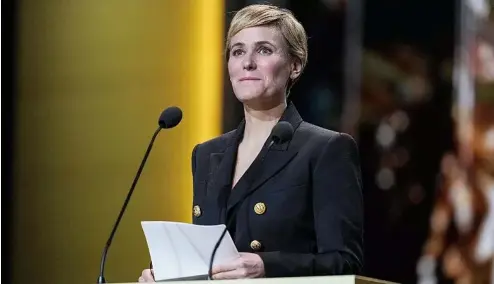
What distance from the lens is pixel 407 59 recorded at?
3.55 metres

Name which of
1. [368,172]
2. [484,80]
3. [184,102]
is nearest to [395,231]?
[368,172]

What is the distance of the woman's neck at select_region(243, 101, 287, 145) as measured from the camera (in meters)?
2.26

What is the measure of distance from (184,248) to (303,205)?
0.33 metres

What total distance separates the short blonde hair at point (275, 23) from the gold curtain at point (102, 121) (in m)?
1.52

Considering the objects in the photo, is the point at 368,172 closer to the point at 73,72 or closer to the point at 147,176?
the point at 147,176

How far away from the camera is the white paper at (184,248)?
1866mm

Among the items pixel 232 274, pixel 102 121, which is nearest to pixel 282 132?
pixel 232 274

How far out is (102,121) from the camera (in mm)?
4152

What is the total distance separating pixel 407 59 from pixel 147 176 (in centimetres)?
114

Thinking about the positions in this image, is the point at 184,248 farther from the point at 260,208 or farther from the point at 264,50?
the point at 264,50

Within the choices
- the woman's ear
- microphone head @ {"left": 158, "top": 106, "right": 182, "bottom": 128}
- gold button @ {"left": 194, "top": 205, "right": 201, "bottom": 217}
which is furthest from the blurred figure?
microphone head @ {"left": 158, "top": 106, "right": 182, "bottom": 128}

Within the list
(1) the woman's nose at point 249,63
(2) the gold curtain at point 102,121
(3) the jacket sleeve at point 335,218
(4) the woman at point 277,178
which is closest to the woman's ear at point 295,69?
(4) the woman at point 277,178

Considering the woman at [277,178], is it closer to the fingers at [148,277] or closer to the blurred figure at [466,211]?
the fingers at [148,277]

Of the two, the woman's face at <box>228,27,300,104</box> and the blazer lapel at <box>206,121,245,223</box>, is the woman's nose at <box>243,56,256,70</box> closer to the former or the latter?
the woman's face at <box>228,27,300,104</box>
